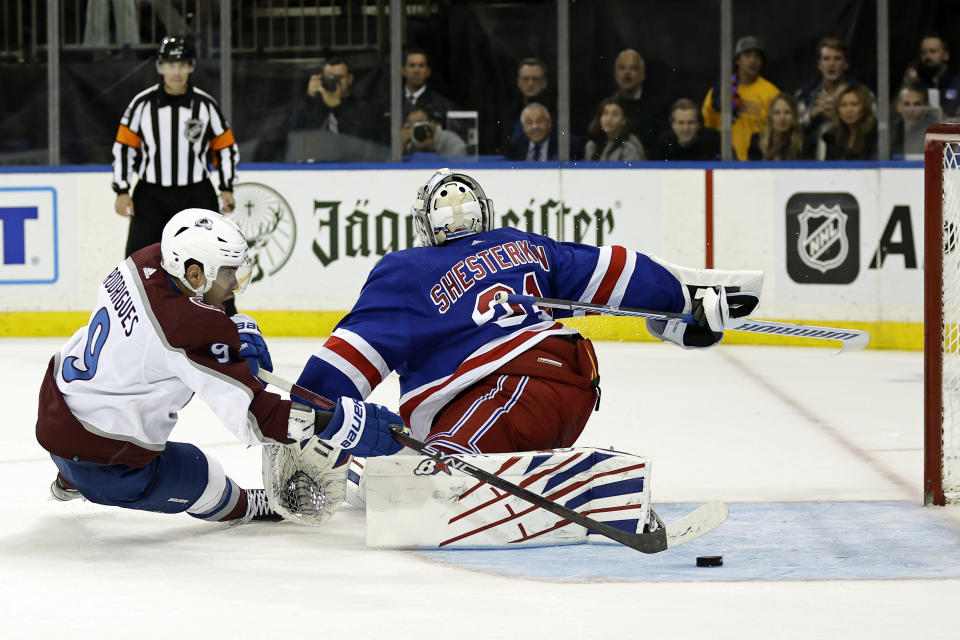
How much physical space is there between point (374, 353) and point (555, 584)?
0.76 meters

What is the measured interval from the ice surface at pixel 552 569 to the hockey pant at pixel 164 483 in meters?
0.07

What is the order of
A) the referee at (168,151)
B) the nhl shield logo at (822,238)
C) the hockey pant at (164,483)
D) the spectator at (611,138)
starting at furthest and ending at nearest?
the spectator at (611,138)
the nhl shield logo at (822,238)
the referee at (168,151)
the hockey pant at (164,483)

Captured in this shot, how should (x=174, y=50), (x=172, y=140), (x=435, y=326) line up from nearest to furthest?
(x=435, y=326), (x=174, y=50), (x=172, y=140)

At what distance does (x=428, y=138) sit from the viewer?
7.61 m

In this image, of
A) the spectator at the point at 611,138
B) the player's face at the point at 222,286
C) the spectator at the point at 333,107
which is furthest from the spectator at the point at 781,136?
the player's face at the point at 222,286

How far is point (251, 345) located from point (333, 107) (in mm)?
4484

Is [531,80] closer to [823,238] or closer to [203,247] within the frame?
→ [823,238]

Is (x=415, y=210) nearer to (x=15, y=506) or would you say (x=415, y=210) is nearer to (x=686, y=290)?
(x=686, y=290)

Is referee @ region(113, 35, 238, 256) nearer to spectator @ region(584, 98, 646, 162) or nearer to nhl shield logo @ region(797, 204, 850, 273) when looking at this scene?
spectator @ region(584, 98, 646, 162)

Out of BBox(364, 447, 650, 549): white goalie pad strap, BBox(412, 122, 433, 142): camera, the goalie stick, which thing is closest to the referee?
BBox(412, 122, 433, 142): camera

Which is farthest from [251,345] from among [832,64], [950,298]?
[832,64]

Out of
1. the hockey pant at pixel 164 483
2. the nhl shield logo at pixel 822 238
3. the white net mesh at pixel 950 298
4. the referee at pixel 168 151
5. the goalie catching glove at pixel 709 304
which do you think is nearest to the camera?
the hockey pant at pixel 164 483

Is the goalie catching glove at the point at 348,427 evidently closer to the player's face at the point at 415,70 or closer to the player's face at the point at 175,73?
the player's face at the point at 175,73

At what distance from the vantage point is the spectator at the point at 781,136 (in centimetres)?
727
